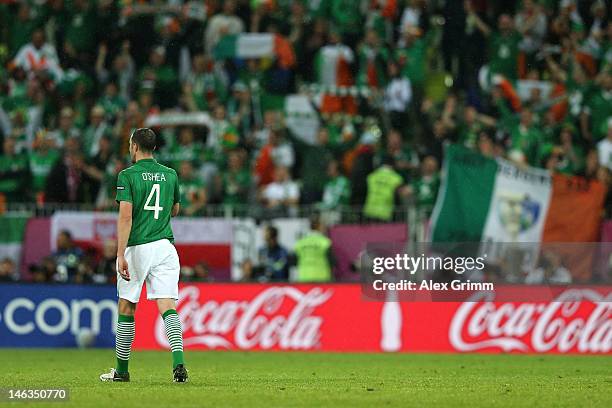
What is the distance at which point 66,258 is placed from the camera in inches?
840

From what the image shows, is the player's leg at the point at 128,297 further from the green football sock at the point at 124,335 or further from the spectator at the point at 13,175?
the spectator at the point at 13,175

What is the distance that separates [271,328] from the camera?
20.5 meters

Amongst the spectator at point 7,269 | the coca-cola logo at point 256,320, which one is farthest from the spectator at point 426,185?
the spectator at point 7,269

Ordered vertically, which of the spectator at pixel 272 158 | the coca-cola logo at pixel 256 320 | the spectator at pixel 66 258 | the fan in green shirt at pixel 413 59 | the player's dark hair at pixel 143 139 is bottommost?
the coca-cola logo at pixel 256 320

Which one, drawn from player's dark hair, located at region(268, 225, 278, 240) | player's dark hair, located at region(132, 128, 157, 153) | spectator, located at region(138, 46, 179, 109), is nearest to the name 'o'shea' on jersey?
player's dark hair, located at region(132, 128, 157, 153)

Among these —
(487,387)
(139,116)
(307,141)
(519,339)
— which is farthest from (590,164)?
(487,387)

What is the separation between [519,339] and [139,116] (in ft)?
26.3

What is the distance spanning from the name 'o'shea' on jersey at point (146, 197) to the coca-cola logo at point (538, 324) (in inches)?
352

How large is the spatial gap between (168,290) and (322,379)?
88.6 inches

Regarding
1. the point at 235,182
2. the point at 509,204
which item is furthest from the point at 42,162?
the point at 509,204

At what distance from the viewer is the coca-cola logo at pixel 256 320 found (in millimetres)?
20500

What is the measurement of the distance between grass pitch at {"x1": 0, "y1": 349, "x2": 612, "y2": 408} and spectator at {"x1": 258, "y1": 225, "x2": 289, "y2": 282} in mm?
1800

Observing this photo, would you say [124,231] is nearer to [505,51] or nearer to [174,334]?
[174,334]

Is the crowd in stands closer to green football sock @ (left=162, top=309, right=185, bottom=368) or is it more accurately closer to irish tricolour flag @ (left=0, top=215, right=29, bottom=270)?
irish tricolour flag @ (left=0, top=215, right=29, bottom=270)
